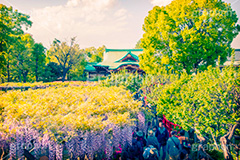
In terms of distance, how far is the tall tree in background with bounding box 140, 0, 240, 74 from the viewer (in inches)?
416

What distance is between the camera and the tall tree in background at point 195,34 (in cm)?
1058

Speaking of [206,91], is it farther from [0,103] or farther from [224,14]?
[224,14]

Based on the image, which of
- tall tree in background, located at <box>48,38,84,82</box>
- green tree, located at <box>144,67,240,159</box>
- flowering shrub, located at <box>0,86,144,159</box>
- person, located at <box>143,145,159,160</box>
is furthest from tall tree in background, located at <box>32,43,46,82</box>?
person, located at <box>143,145,159,160</box>

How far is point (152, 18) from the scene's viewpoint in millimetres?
15188

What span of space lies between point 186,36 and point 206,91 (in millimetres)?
7466

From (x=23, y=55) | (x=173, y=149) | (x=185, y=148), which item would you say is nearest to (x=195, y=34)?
(x=185, y=148)

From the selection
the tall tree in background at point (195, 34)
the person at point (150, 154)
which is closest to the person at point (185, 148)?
the person at point (150, 154)

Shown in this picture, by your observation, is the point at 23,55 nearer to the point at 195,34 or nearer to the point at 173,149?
the point at 195,34

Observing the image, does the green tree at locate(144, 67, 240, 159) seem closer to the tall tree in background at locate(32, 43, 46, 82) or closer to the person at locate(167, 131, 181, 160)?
the person at locate(167, 131, 181, 160)

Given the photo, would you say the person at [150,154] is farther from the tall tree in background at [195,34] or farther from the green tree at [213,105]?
the tall tree in background at [195,34]

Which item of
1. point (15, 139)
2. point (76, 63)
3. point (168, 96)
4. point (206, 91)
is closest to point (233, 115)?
point (206, 91)

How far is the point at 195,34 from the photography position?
10797mm

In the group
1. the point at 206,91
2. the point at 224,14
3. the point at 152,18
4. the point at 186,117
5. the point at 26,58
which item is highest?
the point at 152,18

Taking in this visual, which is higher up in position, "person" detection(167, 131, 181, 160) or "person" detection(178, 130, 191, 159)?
"person" detection(167, 131, 181, 160)
